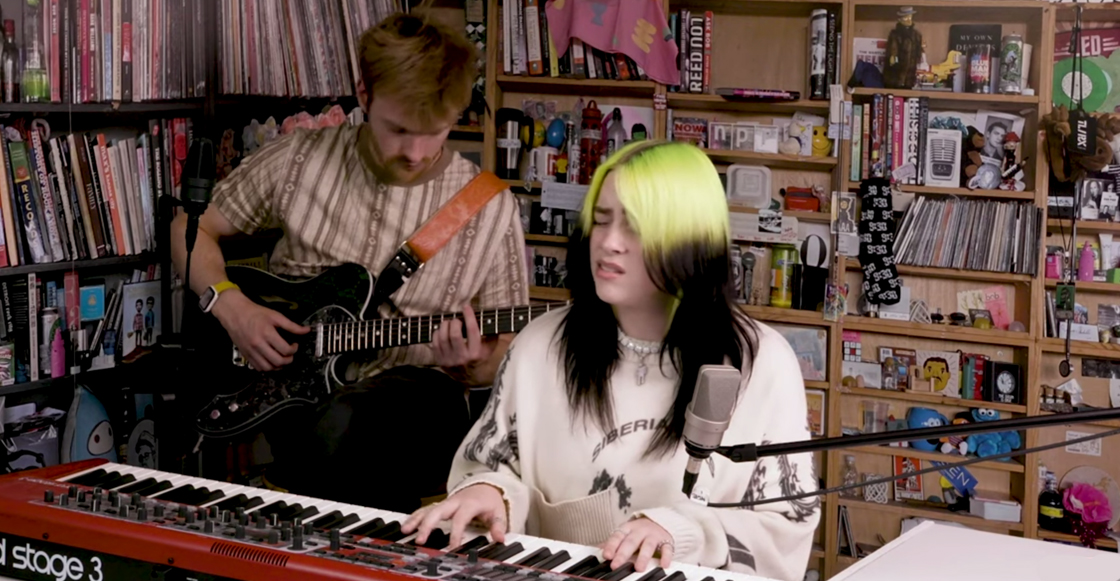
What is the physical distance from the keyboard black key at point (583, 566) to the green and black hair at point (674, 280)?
1.19ft

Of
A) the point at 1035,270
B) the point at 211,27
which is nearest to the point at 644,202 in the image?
the point at 211,27

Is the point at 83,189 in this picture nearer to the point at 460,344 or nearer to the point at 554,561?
the point at 460,344

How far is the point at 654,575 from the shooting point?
4.43 feet

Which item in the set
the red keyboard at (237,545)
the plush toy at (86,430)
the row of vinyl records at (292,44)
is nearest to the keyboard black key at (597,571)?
the red keyboard at (237,545)

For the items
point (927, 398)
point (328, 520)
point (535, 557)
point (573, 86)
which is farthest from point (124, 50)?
point (927, 398)

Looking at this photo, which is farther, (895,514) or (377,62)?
(895,514)

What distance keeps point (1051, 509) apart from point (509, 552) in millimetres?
2617

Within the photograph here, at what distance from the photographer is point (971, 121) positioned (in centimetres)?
356

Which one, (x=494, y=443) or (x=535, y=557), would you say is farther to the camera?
(x=494, y=443)

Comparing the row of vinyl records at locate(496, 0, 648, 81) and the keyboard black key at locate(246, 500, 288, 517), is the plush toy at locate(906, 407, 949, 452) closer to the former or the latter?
the row of vinyl records at locate(496, 0, 648, 81)

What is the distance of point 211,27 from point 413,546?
1.87 meters

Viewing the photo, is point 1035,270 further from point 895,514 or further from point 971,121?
point 895,514

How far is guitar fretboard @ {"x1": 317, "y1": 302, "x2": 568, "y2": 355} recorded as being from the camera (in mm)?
2492

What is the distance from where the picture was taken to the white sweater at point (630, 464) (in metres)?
1.65
